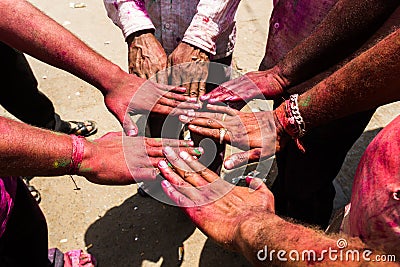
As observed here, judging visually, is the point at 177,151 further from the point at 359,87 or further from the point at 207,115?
the point at 359,87

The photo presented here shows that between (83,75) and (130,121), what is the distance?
13.4 inches

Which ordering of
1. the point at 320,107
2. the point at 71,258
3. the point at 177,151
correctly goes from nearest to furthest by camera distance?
1. the point at 320,107
2. the point at 177,151
3. the point at 71,258

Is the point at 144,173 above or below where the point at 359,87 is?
below

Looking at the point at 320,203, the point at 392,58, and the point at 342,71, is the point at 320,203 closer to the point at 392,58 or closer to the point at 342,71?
the point at 342,71

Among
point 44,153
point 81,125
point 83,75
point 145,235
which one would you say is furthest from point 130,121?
point 81,125

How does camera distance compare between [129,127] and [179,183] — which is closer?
[179,183]

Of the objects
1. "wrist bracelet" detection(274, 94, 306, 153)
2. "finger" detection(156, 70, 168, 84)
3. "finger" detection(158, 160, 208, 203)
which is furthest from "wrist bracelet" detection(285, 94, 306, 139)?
"finger" detection(156, 70, 168, 84)

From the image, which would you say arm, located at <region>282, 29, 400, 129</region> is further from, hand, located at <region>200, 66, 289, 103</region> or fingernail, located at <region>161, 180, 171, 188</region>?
fingernail, located at <region>161, 180, 171, 188</region>

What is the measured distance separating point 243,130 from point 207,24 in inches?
21.0

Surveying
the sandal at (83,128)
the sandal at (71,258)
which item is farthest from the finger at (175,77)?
the sandal at (83,128)

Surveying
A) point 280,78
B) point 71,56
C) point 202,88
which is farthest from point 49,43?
point 280,78

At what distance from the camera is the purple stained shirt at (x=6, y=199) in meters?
1.57

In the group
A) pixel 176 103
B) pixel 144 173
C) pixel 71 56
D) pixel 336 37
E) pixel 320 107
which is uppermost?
pixel 336 37

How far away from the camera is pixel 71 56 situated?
1.90 m
